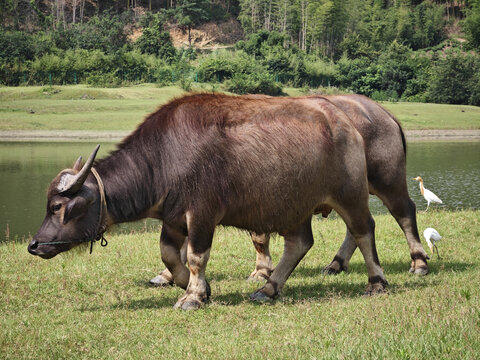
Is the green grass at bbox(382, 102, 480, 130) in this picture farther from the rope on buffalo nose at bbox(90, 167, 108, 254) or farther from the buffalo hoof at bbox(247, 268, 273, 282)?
the rope on buffalo nose at bbox(90, 167, 108, 254)

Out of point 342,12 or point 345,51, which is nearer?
point 345,51

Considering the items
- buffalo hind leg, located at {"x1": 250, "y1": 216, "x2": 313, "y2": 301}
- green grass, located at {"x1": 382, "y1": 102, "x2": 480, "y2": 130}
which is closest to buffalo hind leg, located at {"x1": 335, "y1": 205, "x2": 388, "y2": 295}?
buffalo hind leg, located at {"x1": 250, "y1": 216, "x2": 313, "y2": 301}

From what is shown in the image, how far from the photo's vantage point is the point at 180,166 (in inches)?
262

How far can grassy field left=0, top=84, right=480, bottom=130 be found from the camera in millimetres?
Answer: 48000

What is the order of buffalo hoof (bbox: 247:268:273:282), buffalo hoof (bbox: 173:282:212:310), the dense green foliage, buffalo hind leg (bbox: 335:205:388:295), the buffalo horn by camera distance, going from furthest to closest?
the dense green foliage, buffalo hoof (bbox: 247:268:273:282), buffalo hind leg (bbox: 335:205:388:295), buffalo hoof (bbox: 173:282:212:310), the buffalo horn

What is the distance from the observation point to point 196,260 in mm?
6625

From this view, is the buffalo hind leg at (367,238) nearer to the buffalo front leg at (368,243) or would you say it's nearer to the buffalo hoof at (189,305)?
the buffalo front leg at (368,243)

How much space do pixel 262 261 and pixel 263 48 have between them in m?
97.3

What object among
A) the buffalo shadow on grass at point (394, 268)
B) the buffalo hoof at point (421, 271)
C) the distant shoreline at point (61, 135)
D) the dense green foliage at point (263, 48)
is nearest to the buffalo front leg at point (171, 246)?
the buffalo shadow on grass at point (394, 268)

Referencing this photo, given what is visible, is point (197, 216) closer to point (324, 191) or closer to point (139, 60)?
point (324, 191)

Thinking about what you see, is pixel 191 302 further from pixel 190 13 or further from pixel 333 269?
pixel 190 13

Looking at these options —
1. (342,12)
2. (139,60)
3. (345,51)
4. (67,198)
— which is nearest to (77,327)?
(67,198)

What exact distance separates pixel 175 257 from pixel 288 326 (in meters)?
1.79

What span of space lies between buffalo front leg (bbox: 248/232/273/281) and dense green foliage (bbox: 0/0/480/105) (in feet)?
224
